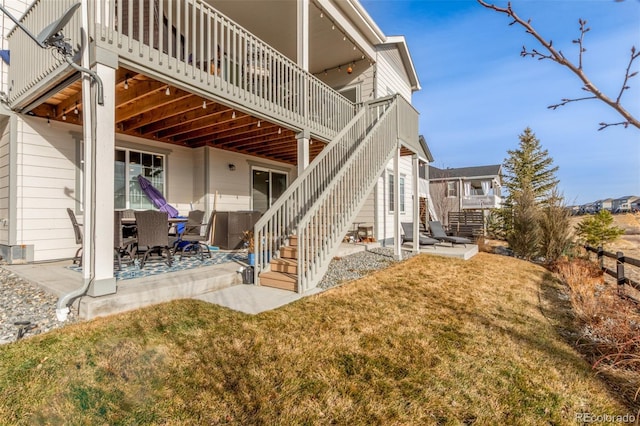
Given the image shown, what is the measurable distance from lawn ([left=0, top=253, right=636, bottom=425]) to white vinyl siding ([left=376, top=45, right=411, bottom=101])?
8.44 metres

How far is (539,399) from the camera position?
224 cm

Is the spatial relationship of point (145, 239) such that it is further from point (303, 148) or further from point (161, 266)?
point (303, 148)

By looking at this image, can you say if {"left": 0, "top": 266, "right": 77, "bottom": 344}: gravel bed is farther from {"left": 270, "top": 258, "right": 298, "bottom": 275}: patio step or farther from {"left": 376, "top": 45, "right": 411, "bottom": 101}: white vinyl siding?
{"left": 376, "top": 45, "right": 411, "bottom": 101}: white vinyl siding

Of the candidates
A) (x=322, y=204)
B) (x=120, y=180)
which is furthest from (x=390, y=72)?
(x=120, y=180)

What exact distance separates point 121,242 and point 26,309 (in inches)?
64.0

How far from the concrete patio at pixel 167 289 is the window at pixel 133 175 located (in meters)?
1.95

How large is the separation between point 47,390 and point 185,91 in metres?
4.09

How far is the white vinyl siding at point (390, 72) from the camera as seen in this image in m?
9.98

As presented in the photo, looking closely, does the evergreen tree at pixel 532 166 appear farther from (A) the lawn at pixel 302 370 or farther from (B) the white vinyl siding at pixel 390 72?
(A) the lawn at pixel 302 370

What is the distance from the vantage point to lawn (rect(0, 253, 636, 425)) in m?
1.99

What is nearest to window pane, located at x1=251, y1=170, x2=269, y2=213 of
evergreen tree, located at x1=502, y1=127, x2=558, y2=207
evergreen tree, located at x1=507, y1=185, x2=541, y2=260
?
evergreen tree, located at x1=507, y1=185, x2=541, y2=260

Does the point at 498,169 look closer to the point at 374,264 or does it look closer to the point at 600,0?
the point at 374,264

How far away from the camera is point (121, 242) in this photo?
4844 millimetres

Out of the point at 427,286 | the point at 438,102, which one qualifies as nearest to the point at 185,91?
the point at 427,286
